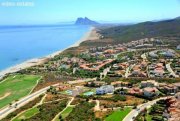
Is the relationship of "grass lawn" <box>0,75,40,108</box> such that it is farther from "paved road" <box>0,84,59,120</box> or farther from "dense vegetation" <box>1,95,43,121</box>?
"dense vegetation" <box>1,95,43,121</box>

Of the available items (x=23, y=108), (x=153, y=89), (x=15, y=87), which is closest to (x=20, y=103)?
(x=23, y=108)

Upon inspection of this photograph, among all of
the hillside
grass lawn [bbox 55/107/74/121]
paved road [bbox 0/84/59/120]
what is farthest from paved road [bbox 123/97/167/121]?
the hillside

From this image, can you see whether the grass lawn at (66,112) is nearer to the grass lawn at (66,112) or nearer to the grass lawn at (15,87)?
the grass lawn at (66,112)

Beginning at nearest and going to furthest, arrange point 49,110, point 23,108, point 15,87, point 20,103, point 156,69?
point 49,110 → point 23,108 → point 20,103 → point 15,87 → point 156,69

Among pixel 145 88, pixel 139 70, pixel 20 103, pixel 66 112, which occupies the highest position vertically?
pixel 145 88

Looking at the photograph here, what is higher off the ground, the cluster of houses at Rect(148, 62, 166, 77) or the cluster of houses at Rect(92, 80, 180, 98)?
the cluster of houses at Rect(92, 80, 180, 98)

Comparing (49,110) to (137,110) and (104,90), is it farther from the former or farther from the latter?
(137,110)

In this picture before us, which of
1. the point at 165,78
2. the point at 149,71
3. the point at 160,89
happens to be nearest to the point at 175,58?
the point at 149,71
